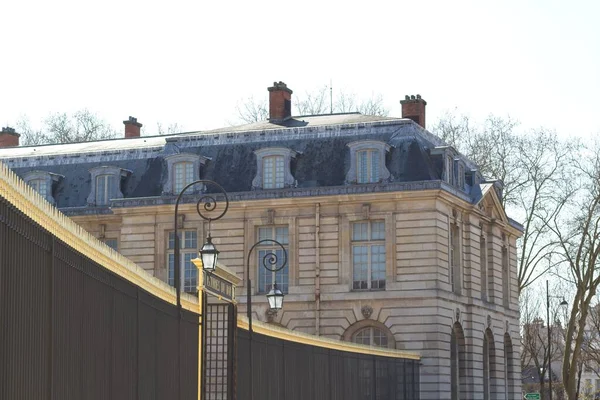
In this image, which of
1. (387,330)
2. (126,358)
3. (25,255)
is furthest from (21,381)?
(387,330)

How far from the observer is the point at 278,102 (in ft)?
168

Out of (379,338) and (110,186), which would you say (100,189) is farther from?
(379,338)

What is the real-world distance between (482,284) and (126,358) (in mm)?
41702

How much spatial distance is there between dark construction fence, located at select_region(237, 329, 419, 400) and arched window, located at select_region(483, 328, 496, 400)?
59.0ft

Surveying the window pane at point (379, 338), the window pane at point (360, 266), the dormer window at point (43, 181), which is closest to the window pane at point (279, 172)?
the window pane at point (360, 266)

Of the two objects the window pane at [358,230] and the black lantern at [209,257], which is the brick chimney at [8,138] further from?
the black lantern at [209,257]

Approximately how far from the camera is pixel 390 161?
154 ft

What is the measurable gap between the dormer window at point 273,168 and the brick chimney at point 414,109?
601 cm

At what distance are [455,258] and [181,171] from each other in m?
11.0

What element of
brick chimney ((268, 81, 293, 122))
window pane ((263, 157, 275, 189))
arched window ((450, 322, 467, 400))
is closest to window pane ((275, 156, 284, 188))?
window pane ((263, 157, 275, 189))

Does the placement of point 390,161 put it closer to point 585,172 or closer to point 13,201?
point 585,172

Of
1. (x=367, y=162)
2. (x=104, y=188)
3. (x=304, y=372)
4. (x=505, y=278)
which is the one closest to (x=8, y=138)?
(x=104, y=188)

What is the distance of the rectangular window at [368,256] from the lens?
4656 cm

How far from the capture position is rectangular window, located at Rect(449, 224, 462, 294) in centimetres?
4866
